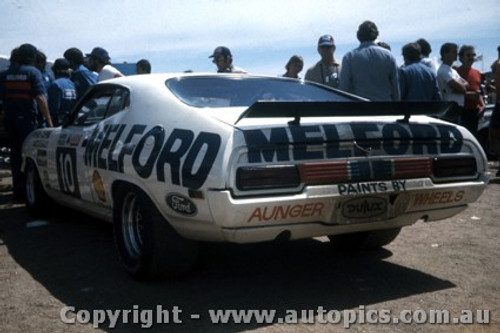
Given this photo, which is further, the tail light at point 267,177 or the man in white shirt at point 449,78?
the man in white shirt at point 449,78

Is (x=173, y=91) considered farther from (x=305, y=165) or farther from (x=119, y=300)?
(x=119, y=300)

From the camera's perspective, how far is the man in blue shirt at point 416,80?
631cm

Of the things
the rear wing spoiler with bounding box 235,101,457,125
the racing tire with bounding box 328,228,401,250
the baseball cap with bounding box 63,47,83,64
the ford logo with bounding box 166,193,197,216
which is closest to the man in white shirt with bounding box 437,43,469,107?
the racing tire with bounding box 328,228,401,250

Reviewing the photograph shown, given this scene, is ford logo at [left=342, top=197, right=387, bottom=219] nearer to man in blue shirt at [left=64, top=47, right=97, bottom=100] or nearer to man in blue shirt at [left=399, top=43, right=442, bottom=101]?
man in blue shirt at [left=399, top=43, right=442, bottom=101]

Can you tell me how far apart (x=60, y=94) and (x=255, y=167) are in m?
4.89

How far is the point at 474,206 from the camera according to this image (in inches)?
234

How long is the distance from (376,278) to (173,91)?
1.82 metres

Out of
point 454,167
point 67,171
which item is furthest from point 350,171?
point 67,171

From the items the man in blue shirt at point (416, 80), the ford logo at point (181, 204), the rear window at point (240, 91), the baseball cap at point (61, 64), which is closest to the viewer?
the ford logo at point (181, 204)

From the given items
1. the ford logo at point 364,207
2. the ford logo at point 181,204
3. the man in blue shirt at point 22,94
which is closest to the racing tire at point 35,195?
the man in blue shirt at point 22,94

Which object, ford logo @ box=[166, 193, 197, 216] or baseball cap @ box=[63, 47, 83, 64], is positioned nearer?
ford logo @ box=[166, 193, 197, 216]

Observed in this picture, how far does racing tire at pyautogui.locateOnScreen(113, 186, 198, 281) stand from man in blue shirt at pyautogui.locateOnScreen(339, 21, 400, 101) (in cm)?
295

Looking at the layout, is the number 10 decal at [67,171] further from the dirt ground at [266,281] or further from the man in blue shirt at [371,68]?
the man in blue shirt at [371,68]

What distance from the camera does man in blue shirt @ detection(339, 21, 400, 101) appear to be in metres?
5.50
